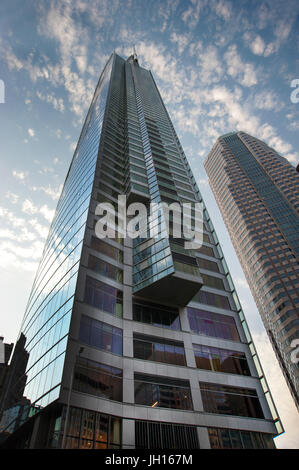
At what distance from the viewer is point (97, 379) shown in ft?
76.1

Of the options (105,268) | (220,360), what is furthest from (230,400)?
(105,268)

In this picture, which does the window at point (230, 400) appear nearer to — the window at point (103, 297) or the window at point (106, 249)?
the window at point (103, 297)

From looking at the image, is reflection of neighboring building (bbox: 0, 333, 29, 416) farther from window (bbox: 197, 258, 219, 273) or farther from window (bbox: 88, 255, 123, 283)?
window (bbox: 197, 258, 219, 273)

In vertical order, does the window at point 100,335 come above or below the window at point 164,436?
above

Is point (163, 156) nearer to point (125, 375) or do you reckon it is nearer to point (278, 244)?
point (125, 375)

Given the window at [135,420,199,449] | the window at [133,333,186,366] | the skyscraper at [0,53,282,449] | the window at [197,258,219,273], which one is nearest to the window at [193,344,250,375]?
the skyscraper at [0,53,282,449]

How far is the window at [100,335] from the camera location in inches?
984

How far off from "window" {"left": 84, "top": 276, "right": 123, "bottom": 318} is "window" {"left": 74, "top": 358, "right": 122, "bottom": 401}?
17.9 ft

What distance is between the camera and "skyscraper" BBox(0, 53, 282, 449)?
21.8 metres

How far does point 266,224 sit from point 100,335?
9301 cm

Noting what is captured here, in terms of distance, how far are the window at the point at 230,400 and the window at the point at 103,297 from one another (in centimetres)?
1068

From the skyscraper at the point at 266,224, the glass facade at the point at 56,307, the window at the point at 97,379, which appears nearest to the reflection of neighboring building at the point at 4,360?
the glass facade at the point at 56,307

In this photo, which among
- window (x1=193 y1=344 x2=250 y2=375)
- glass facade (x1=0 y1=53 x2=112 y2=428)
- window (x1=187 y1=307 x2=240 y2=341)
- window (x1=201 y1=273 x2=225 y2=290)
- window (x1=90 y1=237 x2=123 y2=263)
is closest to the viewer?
glass facade (x1=0 y1=53 x2=112 y2=428)

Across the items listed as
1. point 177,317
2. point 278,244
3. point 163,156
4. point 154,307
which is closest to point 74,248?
point 154,307
